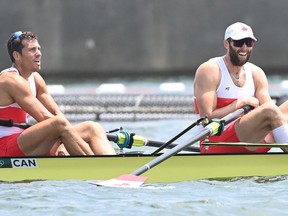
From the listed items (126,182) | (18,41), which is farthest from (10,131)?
(126,182)

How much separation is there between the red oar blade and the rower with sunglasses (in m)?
1.09

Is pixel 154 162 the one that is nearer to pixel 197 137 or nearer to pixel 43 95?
pixel 197 137

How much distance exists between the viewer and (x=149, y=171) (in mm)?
10375

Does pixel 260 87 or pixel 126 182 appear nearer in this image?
pixel 126 182

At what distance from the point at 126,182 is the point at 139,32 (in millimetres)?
19849

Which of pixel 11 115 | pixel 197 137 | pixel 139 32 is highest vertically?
pixel 139 32

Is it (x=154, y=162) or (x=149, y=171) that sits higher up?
(x=154, y=162)

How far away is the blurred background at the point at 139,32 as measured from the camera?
29078 millimetres

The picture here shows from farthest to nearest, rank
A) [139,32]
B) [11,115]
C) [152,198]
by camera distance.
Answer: [139,32], [11,115], [152,198]

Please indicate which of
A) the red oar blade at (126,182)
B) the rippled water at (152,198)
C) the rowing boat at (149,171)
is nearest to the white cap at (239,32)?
the rowing boat at (149,171)

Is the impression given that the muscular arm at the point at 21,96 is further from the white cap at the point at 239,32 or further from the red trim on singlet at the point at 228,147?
the white cap at the point at 239,32

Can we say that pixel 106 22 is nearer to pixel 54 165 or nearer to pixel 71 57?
pixel 71 57

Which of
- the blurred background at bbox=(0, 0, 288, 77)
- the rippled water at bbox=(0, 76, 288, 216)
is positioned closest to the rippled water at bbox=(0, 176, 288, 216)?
the rippled water at bbox=(0, 76, 288, 216)

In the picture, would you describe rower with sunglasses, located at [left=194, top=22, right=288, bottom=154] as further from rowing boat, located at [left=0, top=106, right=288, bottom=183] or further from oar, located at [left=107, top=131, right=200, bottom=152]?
oar, located at [left=107, top=131, right=200, bottom=152]
